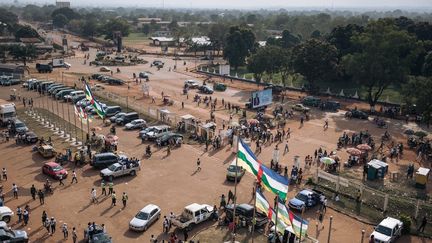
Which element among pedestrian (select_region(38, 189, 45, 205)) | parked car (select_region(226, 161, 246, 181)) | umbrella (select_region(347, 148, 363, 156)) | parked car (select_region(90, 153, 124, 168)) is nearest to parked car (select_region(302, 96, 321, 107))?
umbrella (select_region(347, 148, 363, 156))

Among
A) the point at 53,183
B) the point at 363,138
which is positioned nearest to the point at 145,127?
the point at 53,183

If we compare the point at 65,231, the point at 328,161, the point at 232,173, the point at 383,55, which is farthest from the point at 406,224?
the point at 383,55

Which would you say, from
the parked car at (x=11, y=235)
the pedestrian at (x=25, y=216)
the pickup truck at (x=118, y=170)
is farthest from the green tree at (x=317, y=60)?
the parked car at (x=11, y=235)

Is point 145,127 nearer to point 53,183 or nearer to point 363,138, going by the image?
point 53,183

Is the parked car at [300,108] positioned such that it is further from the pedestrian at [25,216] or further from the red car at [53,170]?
the pedestrian at [25,216]

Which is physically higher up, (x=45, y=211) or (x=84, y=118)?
(x=84, y=118)

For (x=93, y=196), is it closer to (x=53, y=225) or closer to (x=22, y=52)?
(x=53, y=225)

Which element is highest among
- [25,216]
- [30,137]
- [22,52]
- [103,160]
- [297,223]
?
[22,52]
